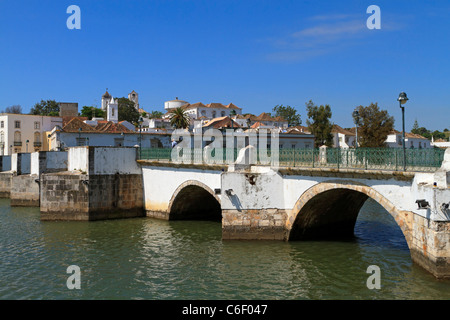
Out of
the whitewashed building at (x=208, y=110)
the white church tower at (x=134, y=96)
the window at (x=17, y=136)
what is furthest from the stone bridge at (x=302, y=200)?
the white church tower at (x=134, y=96)

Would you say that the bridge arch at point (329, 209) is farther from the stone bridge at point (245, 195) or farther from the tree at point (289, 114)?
the tree at point (289, 114)

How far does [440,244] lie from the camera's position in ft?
37.5

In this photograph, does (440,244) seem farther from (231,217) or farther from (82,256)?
(82,256)

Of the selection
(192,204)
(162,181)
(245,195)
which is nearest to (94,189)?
(162,181)

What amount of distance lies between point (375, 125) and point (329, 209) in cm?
2325

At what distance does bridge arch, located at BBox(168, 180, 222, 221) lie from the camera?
22938mm

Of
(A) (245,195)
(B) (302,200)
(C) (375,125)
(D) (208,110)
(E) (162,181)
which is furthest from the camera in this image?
(D) (208,110)

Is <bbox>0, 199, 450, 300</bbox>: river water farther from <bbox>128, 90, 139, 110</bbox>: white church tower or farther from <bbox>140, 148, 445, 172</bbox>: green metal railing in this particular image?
<bbox>128, 90, 139, 110</bbox>: white church tower

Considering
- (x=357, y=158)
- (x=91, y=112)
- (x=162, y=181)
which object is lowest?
(x=162, y=181)

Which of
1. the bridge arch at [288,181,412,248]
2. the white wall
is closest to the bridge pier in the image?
the white wall

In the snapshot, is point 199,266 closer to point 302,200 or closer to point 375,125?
point 302,200

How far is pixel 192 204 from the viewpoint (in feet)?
80.4

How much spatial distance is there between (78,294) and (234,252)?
20.0 feet
